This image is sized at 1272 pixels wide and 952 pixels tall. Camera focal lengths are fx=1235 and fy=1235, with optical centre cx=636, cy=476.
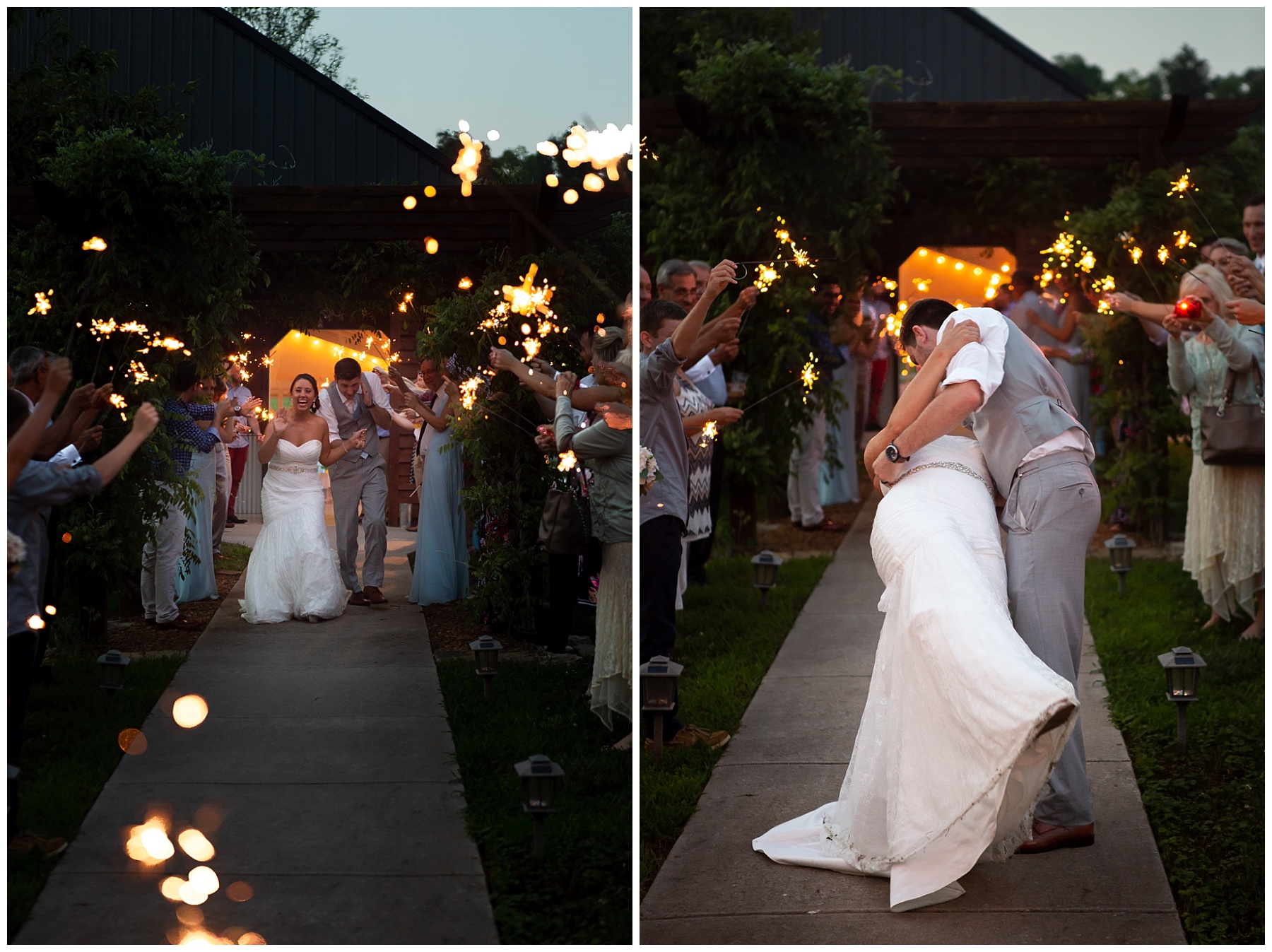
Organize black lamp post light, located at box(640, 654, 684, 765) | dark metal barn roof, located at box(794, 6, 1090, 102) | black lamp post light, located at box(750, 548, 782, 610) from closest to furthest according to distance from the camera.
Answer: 1. black lamp post light, located at box(640, 654, 684, 765)
2. black lamp post light, located at box(750, 548, 782, 610)
3. dark metal barn roof, located at box(794, 6, 1090, 102)

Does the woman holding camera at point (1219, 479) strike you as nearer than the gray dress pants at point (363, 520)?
No

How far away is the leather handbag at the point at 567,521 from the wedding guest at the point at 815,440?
13.4 ft

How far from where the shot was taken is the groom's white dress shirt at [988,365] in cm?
284

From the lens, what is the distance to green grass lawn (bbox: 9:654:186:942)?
2.31 metres

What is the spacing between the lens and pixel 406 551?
2.54 m

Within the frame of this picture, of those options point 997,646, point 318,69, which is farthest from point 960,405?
point 318,69

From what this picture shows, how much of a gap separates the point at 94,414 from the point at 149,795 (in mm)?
733

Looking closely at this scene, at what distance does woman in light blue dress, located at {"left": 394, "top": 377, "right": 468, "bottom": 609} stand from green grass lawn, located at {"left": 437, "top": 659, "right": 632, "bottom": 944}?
0.52 feet

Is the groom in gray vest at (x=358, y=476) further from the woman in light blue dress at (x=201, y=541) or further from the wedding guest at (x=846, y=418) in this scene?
the wedding guest at (x=846, y=418)

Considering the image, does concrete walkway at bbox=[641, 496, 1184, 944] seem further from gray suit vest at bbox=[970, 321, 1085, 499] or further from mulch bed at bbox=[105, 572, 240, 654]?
mulch bed at bbox=[105, 572, 240, 654]

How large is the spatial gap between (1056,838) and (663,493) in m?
1.35

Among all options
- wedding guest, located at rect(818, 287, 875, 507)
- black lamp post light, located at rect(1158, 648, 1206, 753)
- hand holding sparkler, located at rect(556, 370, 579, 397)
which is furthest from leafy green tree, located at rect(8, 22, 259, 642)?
wedding guest, located at rect(818, 287, 875, 507)

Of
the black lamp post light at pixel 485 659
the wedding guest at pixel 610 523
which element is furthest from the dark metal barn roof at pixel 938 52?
the black lamp post light at pixel 485 659

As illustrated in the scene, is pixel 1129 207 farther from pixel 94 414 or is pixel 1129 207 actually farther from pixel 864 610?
pixel 94 414
